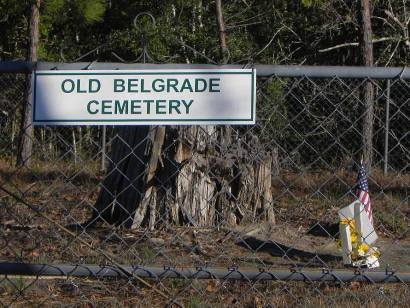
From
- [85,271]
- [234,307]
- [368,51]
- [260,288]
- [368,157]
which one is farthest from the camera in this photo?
[368,51]

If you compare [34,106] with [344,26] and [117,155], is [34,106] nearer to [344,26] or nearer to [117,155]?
[117,155]

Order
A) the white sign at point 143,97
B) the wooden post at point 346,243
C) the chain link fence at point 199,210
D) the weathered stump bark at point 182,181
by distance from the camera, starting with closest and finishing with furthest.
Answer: the white sign at point 143,97 → the chain link fence at point 199,210 → the wooden post at point 346,243 → the weathered stump bark at point 182,181

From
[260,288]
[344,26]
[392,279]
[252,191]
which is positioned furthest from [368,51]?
[392,279]

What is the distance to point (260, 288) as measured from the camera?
6367mm

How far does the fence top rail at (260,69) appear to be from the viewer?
3756mm

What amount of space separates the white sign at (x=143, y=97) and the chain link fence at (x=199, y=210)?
856 millimetres

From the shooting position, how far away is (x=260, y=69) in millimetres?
3783

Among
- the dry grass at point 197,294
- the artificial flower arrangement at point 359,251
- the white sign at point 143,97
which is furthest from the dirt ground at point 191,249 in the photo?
the white sign at point 143,97

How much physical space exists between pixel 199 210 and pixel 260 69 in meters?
4.46

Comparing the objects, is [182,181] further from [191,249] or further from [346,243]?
[346,243]

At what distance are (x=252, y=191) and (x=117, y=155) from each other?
1.34 m

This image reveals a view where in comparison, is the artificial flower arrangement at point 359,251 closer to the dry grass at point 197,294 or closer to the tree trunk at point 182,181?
the dry grass at point 197,294

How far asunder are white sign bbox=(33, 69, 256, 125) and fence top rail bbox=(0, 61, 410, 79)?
0.03 m

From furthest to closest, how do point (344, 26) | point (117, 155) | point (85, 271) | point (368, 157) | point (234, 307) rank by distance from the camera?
point (344, 26), point (117, 155), point (234, 307), point (368, 157), point (85, 271)
